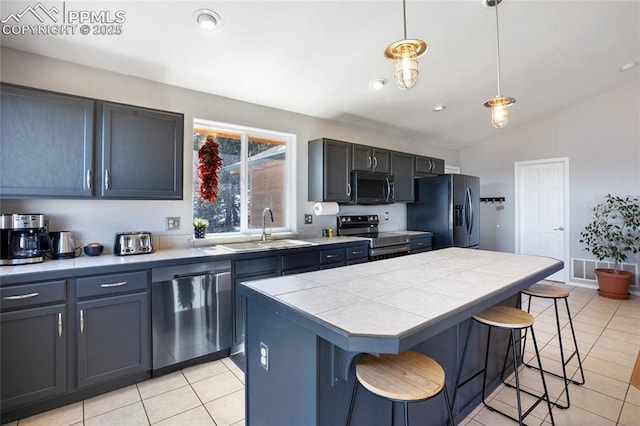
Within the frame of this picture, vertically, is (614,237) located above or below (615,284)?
above

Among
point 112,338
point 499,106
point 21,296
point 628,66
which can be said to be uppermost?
point 628,66

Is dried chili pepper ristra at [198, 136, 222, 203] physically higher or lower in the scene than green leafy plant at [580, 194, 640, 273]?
higher

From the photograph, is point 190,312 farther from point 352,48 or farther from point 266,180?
point 352,48

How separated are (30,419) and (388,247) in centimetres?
348

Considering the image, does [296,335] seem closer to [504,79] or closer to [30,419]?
[30,419]

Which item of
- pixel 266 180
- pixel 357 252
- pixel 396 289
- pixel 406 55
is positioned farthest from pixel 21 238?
pixel 357 252

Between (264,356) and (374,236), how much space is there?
3.01 meters

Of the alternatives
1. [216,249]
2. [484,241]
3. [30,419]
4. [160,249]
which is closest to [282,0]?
[216,249]

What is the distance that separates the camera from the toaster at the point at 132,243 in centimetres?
247

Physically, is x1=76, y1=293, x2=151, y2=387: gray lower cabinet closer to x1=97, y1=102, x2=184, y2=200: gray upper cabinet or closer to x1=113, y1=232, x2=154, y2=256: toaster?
x1=113, y1=232, x2=154, y2=256: toaster

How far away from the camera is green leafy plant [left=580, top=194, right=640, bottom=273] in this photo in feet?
14.4

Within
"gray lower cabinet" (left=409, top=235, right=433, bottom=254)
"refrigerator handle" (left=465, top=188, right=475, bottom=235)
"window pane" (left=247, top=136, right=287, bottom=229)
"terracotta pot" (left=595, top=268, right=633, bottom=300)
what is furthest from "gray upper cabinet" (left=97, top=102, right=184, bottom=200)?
"terracotta pot" (left=595, top=268, right=633, bottom=300)

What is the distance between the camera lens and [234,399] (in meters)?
2.13

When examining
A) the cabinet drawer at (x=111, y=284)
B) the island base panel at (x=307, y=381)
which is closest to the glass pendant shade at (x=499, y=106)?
the island base panel at (x=307, y=381)
